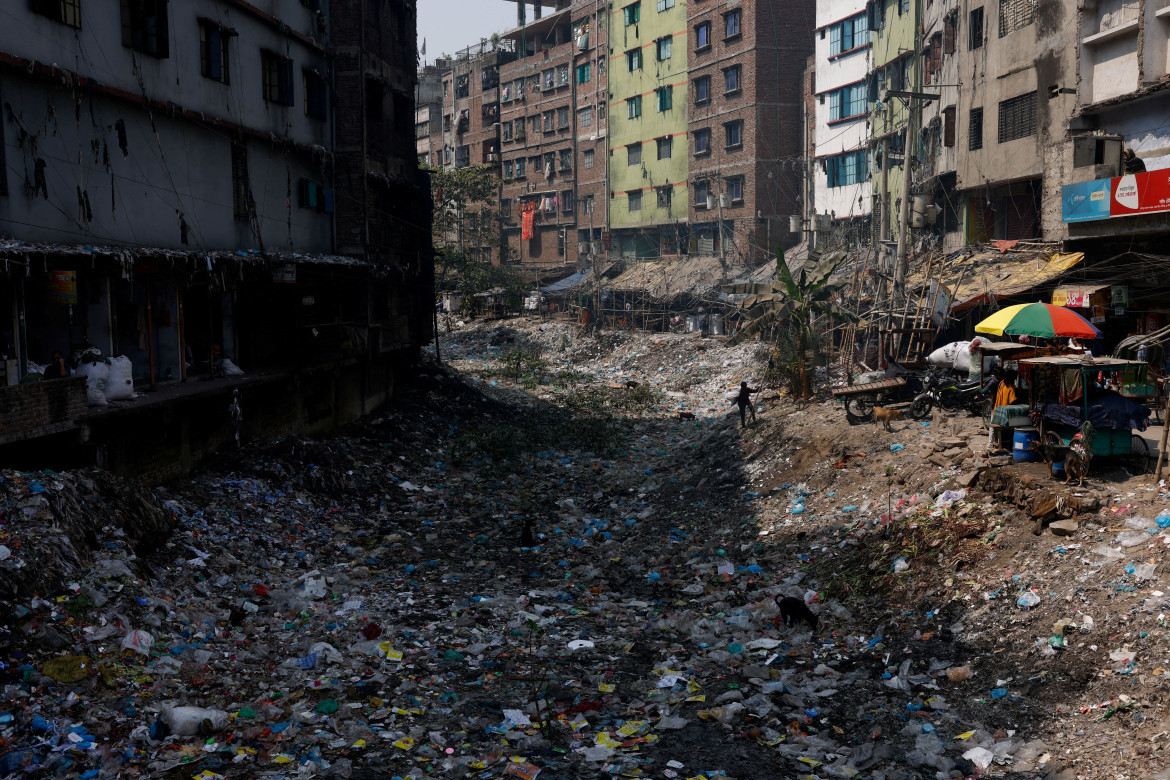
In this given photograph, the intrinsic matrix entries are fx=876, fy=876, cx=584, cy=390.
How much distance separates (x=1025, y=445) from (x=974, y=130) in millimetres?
16418

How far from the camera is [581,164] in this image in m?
48.8

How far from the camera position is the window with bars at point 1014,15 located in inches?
844

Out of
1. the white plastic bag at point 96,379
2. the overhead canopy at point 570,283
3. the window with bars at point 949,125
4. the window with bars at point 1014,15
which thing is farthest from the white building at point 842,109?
the white plastic bag at point 96,379

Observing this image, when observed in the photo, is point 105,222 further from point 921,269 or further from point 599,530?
point 921,269

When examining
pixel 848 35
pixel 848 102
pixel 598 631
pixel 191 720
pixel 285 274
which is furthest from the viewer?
pixel 848 102

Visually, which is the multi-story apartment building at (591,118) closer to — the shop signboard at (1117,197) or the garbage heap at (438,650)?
the shop signboard at (1117,197)

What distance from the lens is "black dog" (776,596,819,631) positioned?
9336mm

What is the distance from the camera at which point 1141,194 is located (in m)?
16.7

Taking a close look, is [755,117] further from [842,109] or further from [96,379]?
[96,379]

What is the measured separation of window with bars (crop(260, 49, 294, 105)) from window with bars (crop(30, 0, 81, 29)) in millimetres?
5385

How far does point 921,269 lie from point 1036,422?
13.2 metres

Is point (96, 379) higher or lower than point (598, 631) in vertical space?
higher

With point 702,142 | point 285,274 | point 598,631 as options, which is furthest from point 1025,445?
point 702,142

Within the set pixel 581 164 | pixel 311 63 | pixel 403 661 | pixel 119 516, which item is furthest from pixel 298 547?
pixel 581 164
